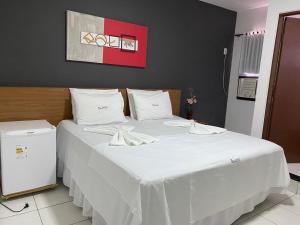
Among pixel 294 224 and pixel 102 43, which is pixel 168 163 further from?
pixel 102 43

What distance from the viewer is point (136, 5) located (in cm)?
328

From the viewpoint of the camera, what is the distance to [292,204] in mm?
2371

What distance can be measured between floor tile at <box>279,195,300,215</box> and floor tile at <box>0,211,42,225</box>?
90.8 inches

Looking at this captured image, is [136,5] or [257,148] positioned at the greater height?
[136,5]

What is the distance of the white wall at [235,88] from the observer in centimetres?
410

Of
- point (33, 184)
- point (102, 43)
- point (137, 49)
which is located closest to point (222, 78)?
point (137, 49)

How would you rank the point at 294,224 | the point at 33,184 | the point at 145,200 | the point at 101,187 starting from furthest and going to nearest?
the point at 33,184 → the point at 294,224 → the point at 101,187 → the point at 145,200

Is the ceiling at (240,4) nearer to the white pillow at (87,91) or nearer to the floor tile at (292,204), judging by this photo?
the white pillow at (87,91)

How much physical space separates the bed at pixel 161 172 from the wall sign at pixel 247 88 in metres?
2.00

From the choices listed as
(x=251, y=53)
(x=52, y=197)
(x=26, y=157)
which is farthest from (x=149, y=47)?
(x=52, y=197)

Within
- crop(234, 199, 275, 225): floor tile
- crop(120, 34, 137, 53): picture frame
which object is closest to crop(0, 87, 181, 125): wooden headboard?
crop(120, 34, 137, 53): picture frame

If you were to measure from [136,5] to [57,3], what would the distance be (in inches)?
43.1

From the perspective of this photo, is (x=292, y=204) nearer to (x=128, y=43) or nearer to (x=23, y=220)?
(x=23, y=220)

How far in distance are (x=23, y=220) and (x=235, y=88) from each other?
4036 millimetres
